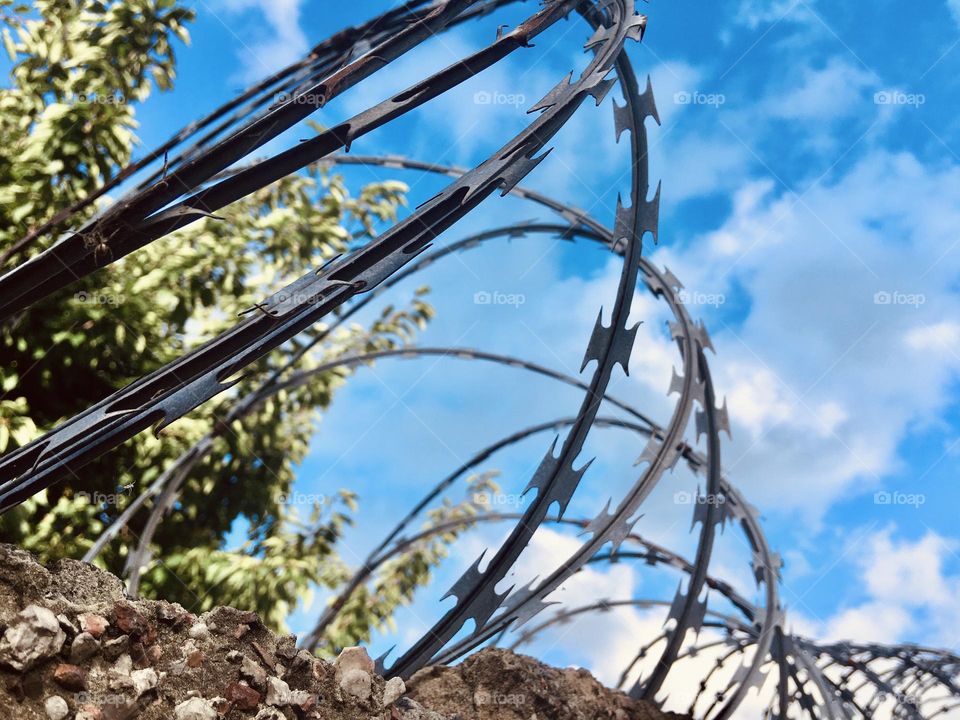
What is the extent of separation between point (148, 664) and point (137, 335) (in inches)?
214

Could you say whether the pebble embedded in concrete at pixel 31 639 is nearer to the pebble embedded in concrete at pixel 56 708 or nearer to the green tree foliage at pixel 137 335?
the pebble embedded in concrete at pixel 56 708

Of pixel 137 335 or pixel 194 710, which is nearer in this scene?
pixel 194 710

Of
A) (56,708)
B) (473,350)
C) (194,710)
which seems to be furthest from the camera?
Answer: (473,350)

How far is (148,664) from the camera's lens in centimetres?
324

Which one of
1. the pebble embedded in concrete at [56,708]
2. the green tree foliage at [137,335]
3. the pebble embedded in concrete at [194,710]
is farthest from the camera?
the green tree foliage at [137,335]

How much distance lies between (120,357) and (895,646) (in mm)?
6785

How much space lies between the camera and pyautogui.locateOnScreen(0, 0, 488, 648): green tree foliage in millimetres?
7957

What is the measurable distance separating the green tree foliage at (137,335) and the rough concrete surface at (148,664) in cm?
401

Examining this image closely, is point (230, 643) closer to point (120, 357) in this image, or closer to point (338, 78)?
point (338, 78)

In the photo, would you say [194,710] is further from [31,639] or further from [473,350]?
[473,350]

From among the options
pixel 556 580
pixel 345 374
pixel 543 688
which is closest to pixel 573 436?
pixel 556 580

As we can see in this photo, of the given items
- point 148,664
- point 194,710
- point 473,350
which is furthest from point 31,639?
point 473,350

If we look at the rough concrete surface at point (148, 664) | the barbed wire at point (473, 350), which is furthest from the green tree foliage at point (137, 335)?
the rough concrete surface at point (148, 664)

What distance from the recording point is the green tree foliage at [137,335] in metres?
7.96
